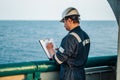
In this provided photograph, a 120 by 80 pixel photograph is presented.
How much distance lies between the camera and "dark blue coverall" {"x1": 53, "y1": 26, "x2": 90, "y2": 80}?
3201 millimetres

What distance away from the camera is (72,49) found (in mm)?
3207

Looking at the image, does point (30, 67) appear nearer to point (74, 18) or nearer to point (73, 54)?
point (73, 54)

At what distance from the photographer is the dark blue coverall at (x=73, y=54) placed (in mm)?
3201

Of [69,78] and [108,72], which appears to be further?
[108,72]

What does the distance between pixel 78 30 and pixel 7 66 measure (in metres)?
0.95

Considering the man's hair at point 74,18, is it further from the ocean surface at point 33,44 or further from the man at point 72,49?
the ocean surface at point 33,44

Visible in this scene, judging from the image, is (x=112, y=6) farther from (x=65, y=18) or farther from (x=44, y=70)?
(x=44, y=70)

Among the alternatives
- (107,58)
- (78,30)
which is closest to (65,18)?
(78,30)

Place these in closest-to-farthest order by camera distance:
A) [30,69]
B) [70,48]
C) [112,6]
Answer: [70,48], [30,69], [112,6]

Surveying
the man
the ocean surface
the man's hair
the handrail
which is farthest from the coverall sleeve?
the ocean surface

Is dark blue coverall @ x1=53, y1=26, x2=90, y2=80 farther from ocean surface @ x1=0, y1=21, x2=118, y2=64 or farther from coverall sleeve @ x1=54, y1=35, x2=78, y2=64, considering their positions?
ocean surface @ x1=0, y1=21, x2=118, y2=64

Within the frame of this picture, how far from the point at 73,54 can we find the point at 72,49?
0.27ft

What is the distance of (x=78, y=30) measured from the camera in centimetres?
329

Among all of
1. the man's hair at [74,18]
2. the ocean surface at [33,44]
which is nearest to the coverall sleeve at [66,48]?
the man's hair at [74,18]
